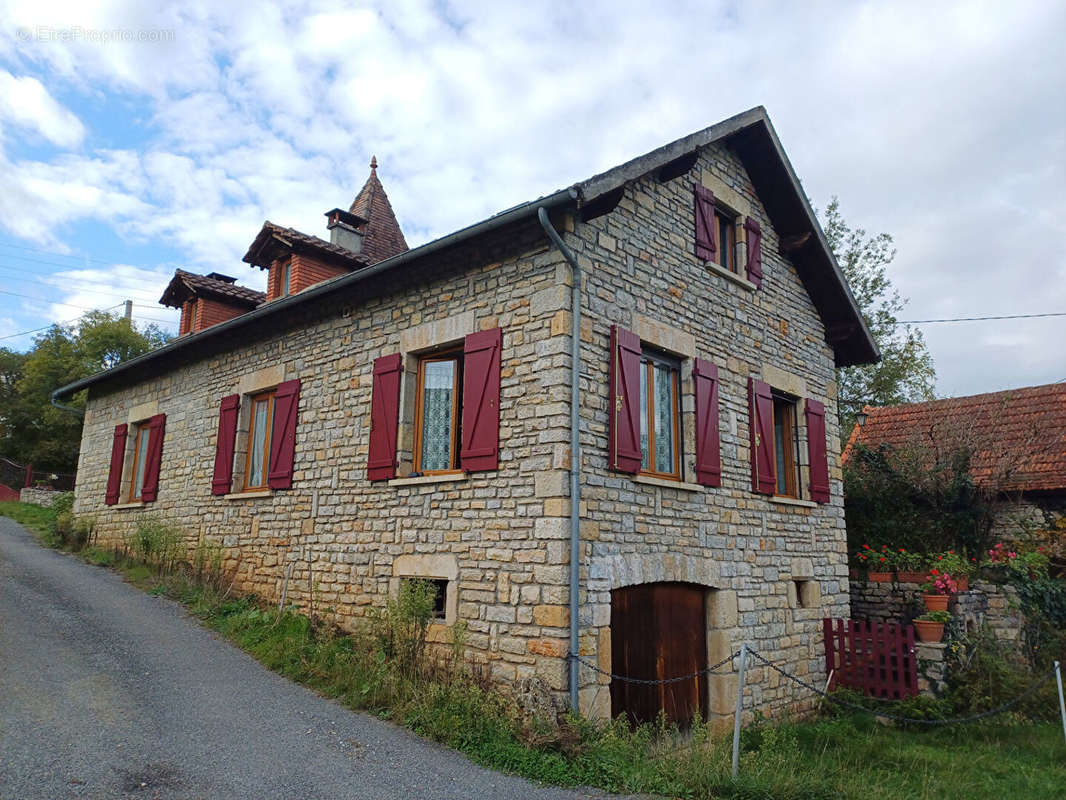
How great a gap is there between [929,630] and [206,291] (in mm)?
12372

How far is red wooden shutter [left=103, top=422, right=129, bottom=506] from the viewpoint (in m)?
12.4

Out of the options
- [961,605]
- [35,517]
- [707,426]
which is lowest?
[961,605]

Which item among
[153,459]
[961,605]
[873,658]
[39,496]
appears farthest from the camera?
[39,496]

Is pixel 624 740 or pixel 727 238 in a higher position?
pixel 727 238

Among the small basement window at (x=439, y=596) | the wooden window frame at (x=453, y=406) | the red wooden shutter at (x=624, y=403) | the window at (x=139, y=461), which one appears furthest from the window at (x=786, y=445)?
the window at (x=139, y=461)

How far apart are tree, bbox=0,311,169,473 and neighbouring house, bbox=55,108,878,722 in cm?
1831

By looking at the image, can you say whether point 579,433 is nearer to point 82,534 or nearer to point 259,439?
point 259,439

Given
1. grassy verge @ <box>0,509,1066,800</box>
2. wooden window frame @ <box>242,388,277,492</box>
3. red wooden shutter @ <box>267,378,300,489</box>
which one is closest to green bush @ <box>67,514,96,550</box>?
wooden window frame @ <box>242,388,277,492</box>

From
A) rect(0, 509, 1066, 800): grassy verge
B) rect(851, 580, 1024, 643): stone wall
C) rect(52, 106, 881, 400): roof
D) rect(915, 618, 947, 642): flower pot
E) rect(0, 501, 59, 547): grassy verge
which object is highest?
rect(52, 106, 881, 400): roof

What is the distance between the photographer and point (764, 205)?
1002cm

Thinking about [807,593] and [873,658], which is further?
[807,593]

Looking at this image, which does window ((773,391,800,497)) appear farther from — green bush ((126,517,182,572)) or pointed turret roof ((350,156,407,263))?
green bush ((126,517,182,572))

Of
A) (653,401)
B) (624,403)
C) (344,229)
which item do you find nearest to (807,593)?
(653,401)

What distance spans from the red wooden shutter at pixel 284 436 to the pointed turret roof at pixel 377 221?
460 centimetres
